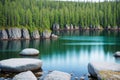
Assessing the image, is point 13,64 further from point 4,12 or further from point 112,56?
point 4,12

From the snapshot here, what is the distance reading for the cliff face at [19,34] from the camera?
122950 mm

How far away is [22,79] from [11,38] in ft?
284

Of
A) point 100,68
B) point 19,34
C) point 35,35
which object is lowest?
point 100,68

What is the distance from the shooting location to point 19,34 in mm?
124812

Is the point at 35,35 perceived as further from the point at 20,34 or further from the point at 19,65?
the point at 19,65

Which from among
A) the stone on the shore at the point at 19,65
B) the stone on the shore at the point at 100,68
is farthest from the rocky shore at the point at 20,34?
the stone on the shore at the point at 100,68

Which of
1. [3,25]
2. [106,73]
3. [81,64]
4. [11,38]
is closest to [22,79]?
[106,73]

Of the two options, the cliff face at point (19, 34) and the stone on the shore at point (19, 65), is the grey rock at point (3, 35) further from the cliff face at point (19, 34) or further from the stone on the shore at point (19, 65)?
the stone on the shore at point (19, 65)

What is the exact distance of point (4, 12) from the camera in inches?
5468

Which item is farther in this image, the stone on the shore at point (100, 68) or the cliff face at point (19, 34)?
the cliff face at point (19, 34)

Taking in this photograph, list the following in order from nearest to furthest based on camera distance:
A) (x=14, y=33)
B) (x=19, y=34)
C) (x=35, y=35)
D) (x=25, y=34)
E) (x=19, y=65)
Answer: (x=19, y=65) → (x=14, y=33) → (x=19, y=34) → (x=25, y=34) → (x=35, y=35)

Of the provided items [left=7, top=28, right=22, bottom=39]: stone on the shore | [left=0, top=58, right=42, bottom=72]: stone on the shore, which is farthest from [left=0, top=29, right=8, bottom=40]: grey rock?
[left=0, top=58, right=42, bottom=72]: stone on the shore

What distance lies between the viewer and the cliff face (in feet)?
403

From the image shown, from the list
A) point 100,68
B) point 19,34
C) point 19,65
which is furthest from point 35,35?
point 100,68
